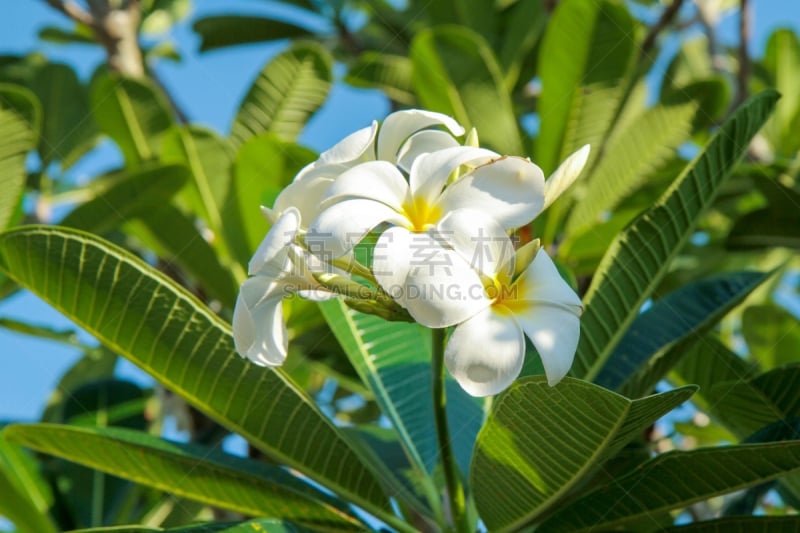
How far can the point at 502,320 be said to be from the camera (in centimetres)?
80

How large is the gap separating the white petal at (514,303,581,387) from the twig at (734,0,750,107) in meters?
1.40

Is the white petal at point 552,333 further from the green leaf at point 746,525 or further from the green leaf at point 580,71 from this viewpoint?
the green leaf at point 580,71

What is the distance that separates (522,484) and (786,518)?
1.20 ft

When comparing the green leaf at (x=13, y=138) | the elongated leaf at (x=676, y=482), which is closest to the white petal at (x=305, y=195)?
the elongated leaf at (x=676, y=482)

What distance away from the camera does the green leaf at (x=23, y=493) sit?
1750 millimetres

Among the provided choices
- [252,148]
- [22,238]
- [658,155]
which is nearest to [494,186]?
[22,238]

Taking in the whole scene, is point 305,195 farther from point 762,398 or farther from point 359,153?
point 762,398

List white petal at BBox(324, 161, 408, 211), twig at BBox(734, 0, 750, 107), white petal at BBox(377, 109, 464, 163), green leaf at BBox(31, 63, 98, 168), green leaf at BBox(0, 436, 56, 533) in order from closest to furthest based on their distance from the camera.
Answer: white petal at BBox(324, 161, 408, 211), white petal at BBox(377, 109, 464, 163), green leaf at BBox(0, 436, 56, 533), twig at BBox(734, 0, 750, 107), green leaf at BBox(31, 63, 98, 168)

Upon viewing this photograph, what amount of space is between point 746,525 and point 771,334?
0.95 m

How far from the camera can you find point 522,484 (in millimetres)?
1005

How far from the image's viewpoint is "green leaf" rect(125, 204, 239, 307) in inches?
66.7

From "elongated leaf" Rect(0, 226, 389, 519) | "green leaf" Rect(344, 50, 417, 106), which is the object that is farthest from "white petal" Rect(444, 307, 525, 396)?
"green leaf" Rect(344, 50, 417, 106)

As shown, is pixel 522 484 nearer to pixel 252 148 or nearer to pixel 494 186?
pixel 494 186

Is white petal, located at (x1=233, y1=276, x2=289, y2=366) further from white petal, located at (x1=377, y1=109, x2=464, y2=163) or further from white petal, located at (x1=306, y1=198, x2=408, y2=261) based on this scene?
white petal, located at (x1=377, y1=109, x2=464, y2=163)
